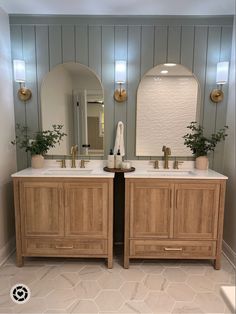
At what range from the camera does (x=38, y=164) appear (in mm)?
2322

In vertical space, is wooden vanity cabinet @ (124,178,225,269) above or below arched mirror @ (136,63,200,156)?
below

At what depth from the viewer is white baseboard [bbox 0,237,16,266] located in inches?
85.2

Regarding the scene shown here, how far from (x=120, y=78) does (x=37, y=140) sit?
1.05m

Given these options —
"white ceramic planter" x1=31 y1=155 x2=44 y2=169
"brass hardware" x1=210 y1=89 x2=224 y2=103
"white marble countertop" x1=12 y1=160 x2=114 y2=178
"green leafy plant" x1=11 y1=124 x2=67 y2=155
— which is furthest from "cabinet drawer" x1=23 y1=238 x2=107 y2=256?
"brass hardware" x1=210 y1=89 x2=224 y2=103

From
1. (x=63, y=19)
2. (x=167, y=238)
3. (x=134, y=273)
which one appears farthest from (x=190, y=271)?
(x=63, y=19)

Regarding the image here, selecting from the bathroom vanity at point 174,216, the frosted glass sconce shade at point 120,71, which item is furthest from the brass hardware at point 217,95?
the frosted glass sconce shade at point 120,71

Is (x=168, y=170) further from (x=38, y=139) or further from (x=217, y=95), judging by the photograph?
(x=38, y=139)

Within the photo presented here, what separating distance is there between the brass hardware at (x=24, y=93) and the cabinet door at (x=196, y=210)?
5.76ft

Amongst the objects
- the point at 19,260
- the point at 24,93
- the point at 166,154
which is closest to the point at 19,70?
the point at 24,93

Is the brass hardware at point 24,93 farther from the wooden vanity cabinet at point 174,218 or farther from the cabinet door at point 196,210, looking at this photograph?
the cabinet door at point 196,210

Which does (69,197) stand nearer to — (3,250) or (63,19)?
(3,250)

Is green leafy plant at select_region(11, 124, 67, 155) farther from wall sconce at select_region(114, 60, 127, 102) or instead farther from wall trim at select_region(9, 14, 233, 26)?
wall trim at select_region(9, 14, 233, 26)

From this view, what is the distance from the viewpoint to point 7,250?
7.42 feet

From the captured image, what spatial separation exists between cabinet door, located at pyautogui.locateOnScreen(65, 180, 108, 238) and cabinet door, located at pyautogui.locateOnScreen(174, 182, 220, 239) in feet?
2.16
